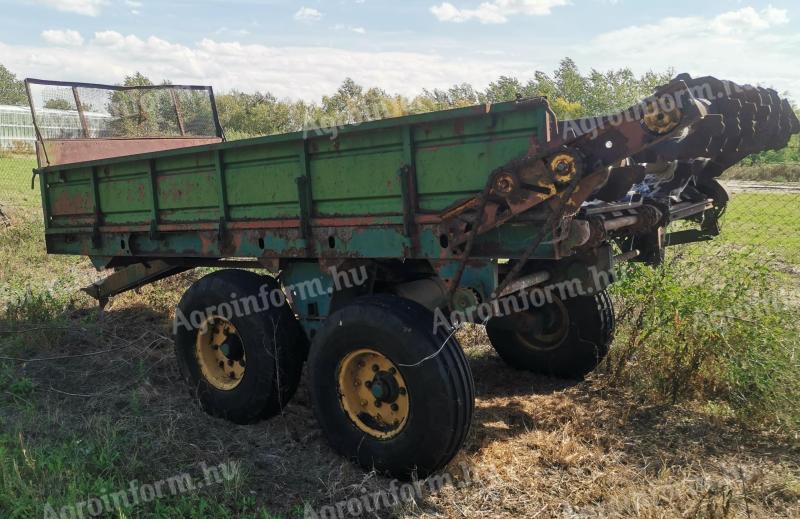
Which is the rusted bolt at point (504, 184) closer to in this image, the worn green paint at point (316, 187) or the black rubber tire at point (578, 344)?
the worn green paint at point (316, 187)

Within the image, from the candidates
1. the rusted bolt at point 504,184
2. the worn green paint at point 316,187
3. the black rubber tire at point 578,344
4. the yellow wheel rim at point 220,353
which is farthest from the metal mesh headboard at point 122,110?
the rusted bolt at point 504,184

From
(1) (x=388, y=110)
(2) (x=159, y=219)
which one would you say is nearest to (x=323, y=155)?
(2) (x=159, y=219)

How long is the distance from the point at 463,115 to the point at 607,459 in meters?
2.15

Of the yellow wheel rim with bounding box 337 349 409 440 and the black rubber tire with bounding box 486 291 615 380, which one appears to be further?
the black rubber tire with bounding box 486 291 615 380

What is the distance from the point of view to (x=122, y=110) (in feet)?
21.2

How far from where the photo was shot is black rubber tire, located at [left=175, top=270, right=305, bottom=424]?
4.05 metres

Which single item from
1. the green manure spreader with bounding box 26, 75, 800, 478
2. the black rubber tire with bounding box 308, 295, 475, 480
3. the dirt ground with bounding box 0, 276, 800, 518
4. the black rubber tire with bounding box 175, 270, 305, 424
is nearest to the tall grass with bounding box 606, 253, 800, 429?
the dirt ground with bounding box 0, 276, 800, 518

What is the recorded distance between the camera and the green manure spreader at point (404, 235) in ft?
9.89

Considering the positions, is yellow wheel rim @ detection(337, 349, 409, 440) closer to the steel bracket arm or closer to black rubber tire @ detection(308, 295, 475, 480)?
black rubber tire @ detection(308, 295, 475, 480)

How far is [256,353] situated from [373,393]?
1.04m

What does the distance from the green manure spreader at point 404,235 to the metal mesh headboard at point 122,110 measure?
1.56ft

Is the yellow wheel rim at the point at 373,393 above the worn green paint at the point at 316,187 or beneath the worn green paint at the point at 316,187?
beneath

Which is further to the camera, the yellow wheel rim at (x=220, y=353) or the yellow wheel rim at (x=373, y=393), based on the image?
the yellow wheel rim at (x=220, y=353)

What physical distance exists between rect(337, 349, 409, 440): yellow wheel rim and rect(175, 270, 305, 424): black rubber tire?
688 millimetres
